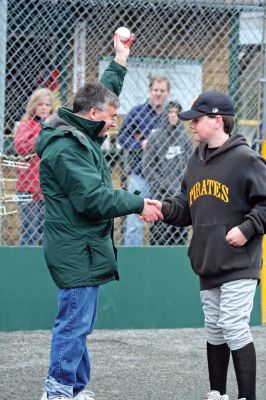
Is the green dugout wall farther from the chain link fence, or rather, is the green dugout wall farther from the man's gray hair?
the man's gray hair

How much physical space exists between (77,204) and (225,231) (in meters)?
0.80

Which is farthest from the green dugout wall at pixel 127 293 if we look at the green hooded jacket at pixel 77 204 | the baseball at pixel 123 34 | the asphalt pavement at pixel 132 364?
the green hooded jacket at pixel 77 204

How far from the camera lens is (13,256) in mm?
6941

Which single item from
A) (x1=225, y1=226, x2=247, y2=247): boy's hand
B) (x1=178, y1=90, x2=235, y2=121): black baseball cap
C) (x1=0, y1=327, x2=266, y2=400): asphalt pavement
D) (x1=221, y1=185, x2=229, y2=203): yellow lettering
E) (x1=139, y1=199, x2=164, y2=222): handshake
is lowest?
(x1=0, y1=327, x2=266, y2=400): asphalt pavement

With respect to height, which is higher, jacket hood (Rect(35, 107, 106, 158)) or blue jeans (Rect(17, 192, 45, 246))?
jacket hood (Rect(35, 107, 106, 158))

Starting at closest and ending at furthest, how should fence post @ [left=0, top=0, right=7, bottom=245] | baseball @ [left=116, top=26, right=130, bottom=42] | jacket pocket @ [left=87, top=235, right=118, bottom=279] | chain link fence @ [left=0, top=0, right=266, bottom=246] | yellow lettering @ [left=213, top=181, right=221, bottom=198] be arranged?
jacket pocket @ [left=87, top=235, right=118, bottom=279]
yellow lettering @ [left=213, top=181, right=221, bottom=198]
baseball @ [left=116, top=26, right=130, bottom=42]
fence post @ [left=0, top=0, right=7, bottom=245]
chain link fence @ [left=0, top=0, right=266, bottom=246]

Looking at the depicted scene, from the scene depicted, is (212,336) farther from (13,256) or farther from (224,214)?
(13,256)

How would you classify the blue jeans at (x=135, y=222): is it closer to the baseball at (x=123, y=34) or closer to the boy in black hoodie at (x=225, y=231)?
the baseball at (x=123, y=34)

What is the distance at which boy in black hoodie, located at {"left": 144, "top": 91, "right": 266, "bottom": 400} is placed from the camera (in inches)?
184

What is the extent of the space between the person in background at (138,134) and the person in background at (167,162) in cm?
6

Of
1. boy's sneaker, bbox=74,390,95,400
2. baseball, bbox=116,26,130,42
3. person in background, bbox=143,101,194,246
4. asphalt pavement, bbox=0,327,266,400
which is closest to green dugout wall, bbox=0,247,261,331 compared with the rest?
asphalt pavement, bbox=0,327,266,400

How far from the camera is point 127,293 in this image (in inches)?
281

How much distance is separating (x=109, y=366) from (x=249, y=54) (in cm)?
310

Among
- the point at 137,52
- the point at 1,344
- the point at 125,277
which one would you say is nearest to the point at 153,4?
the point at 137,52
